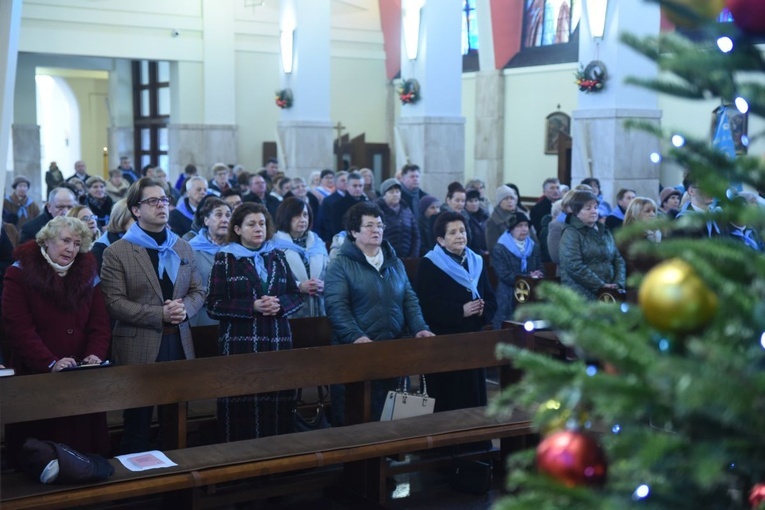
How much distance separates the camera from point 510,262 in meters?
7.57

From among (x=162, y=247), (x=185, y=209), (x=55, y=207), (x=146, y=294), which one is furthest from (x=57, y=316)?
(x=185, y=209)

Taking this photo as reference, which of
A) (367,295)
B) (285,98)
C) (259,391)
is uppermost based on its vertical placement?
(285,98)

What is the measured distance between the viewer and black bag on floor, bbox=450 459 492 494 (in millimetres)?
5285

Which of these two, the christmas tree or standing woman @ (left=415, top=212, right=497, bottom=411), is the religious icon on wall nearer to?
standing woman @ (left=415, top=212, right=497, bottom=411)

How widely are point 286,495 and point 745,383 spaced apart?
4277 millimetres

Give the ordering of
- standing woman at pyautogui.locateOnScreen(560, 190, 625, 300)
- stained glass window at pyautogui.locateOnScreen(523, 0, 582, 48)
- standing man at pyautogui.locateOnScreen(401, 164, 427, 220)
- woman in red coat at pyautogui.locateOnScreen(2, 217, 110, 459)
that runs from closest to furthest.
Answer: woman in red coat at pyautogui.locateOnScreen(2, 217, 110, 459) → standing woman at pyautogui.locateOnScreen(560, 190, 625, 300) → standing man at pyautogui.locateOnScreen(401, 164, 427, 220) → stained glass window at pyautogui.locateOnScreen(523, 0, 582, 48)

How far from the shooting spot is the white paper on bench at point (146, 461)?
4.29 metres

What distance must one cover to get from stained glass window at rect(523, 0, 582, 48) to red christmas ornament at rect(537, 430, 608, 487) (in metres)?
17.8

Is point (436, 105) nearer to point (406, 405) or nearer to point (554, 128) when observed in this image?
point (554, 128)

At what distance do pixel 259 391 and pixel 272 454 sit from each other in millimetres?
440

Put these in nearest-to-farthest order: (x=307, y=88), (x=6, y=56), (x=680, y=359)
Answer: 1. (x=680, y=359)
2. (x=6, y=56)
3. (x=307, y=88)

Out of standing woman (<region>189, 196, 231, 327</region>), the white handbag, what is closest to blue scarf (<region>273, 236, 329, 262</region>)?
standing woman (<region>189, 196, 231, 327</region>)

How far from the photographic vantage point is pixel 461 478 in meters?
5.33

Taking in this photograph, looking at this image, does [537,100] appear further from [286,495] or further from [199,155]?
[286,495]
